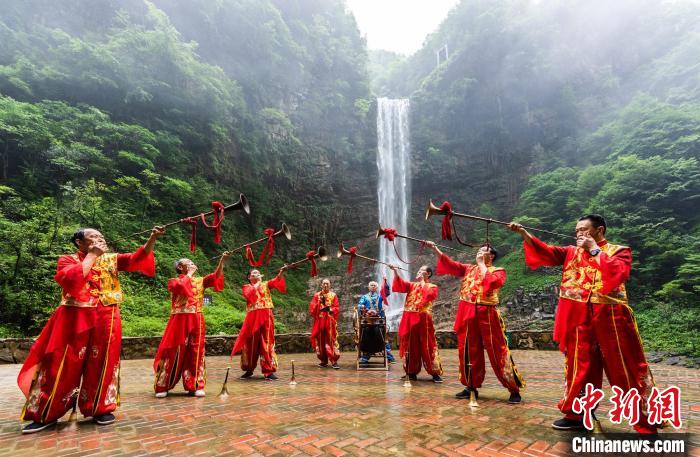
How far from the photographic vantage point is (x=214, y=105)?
64.4 ft

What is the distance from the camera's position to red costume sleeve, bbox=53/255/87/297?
307 cm

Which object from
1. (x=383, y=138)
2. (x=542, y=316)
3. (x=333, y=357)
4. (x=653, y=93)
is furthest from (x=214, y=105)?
(x=653, y=93)

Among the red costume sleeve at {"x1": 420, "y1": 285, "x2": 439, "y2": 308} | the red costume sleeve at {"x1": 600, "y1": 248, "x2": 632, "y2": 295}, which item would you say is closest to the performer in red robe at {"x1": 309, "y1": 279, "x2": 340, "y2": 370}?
the red costume sleeve at {"x1": 420, "y1": 285, "x2": 439, "y2": 308}

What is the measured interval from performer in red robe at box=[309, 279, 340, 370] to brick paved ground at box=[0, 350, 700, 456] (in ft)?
7.94

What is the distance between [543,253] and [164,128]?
19365 millimetres

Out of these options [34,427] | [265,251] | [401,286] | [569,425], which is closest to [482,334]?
[569,425]

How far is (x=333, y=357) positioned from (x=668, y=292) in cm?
1299

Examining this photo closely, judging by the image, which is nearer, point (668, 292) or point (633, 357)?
point (633, 357)

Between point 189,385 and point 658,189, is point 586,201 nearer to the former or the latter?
point 658,189

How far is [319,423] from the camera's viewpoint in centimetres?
313

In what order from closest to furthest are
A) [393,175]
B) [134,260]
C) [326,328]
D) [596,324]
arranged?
[596,324] < [134,260] < [326,328] < [393,175]

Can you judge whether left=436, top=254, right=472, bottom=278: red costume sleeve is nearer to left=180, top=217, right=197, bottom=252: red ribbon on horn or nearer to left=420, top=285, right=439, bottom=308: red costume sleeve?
left=420, top=285, right=439, bottom=308: red costume sleeve

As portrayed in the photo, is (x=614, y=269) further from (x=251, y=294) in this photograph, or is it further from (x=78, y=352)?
(x=251, y=294)

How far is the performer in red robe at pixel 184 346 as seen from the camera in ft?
14.5
